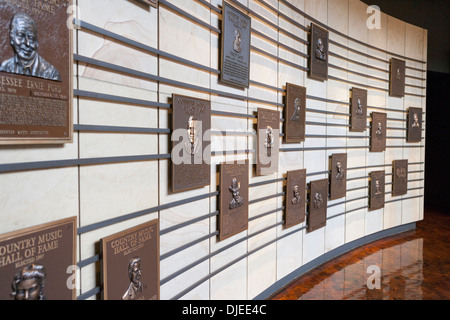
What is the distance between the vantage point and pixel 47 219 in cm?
208

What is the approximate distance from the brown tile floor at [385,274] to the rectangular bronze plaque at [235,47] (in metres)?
3.29

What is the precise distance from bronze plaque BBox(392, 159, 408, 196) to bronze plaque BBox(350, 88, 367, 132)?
1872 mm

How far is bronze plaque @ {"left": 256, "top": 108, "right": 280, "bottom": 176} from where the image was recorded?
446 cm

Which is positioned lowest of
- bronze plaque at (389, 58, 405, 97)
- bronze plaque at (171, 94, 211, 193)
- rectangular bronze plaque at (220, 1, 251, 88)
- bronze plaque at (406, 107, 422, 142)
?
bronze plaque at (171, 94, 211, 193)

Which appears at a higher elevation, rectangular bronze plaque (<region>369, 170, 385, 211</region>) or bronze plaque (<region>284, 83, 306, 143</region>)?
bronze plaque (<region>284, 83, 306, 143</region>)

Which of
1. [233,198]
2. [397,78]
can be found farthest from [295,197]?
[397,78]

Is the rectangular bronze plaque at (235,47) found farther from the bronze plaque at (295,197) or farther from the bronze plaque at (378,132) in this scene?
the bronze plaque at (378,132)

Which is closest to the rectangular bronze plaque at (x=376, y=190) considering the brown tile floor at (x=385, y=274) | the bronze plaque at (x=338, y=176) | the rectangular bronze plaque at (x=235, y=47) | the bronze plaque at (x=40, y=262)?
the brown tile floor at (x=385, y=274)

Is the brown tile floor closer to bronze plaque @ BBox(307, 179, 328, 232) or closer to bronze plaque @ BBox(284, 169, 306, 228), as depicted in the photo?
Answer: bronze plaque @ BBox(307, 179, 328, 232)

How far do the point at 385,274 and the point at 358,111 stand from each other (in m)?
3.30

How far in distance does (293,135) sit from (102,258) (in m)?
3.59

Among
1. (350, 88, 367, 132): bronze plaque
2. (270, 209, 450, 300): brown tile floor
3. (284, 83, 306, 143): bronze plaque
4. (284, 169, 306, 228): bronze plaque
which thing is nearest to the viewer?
(270, 209, 450, 300): brown tile floor

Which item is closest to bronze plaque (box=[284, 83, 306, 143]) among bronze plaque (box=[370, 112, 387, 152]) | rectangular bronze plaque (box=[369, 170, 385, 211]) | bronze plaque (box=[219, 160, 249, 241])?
bronze plaque (box=[219, 160, 249, 241])
